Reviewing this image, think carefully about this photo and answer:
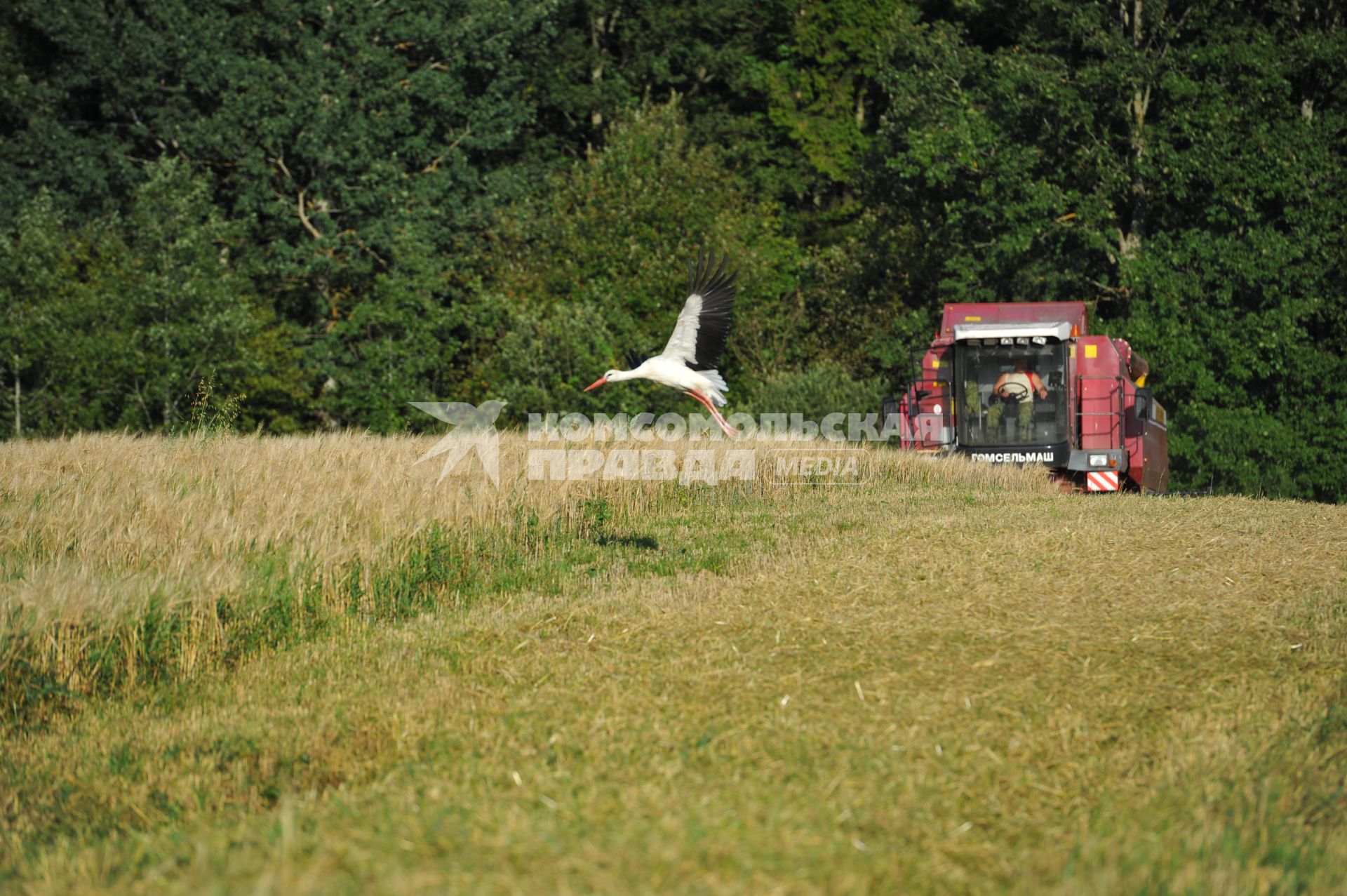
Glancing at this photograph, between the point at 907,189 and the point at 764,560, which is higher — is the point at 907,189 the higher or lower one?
the higher one

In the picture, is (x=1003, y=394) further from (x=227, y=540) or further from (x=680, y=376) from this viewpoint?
(x=227, y=540)

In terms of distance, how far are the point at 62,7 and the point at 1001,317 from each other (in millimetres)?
26523

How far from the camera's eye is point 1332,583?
945 cm

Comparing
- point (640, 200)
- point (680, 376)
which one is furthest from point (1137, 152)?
point (680, 376)

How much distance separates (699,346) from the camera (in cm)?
1540

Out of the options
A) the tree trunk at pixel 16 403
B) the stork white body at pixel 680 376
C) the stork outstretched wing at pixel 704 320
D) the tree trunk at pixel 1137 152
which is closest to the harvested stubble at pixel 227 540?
the stork white body at pixel 680 376

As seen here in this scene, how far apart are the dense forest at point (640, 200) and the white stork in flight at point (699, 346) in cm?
1405

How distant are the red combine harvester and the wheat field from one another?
817cm

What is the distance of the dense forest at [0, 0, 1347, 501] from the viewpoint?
29031 mm

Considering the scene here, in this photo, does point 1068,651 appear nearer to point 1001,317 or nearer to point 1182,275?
point 1001,317

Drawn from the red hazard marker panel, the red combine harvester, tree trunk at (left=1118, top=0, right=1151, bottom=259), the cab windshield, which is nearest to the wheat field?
the red hazard marker panel

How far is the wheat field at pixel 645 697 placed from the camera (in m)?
4.62

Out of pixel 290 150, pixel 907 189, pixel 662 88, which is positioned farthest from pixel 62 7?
pixel 907 189

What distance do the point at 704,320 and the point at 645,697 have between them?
914cm
